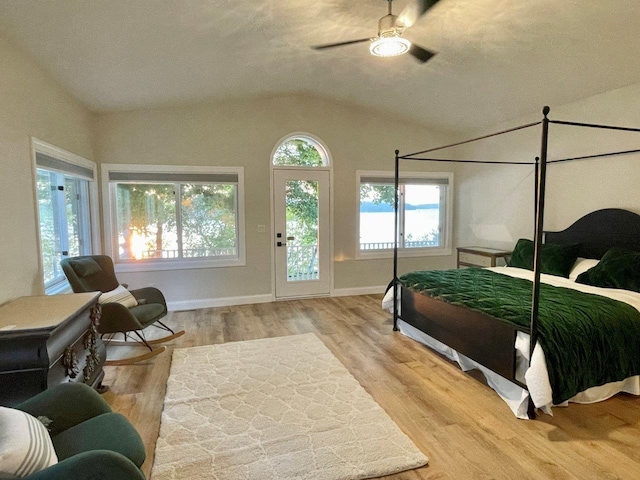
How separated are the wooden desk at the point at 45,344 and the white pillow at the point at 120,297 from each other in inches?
31.2

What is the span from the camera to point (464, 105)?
15.6 feet

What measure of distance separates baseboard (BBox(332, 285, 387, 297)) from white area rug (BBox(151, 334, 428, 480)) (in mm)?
2375

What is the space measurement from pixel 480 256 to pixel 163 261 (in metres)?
4.61

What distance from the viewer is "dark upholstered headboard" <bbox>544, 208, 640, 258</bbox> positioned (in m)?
3.57

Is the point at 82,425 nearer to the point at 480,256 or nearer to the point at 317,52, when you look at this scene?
the point at 317,52

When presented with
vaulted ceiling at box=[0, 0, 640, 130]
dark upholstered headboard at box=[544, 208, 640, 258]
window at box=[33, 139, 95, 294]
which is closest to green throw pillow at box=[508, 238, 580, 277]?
dark upholstered headboard at box=[544, 208, 640, 258]

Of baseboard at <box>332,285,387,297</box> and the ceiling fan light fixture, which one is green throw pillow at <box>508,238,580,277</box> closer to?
baseboard at <box>332,285,387,297</box>

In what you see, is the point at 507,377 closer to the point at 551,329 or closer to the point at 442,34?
the point at 551,329

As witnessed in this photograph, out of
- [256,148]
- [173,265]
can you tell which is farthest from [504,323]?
[173,265]

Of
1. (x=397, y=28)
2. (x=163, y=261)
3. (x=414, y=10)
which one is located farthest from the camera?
(x=163, y=261)

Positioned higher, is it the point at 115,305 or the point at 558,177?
the point at 558,177

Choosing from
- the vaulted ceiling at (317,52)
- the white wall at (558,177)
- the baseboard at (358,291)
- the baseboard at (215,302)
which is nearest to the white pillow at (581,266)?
the white wall at (558,177)

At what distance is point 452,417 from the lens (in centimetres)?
→ 248

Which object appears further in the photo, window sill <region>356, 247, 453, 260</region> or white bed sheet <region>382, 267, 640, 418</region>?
window sill <region>356, 247, 453, 260</region>
